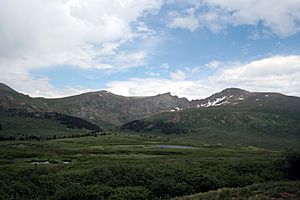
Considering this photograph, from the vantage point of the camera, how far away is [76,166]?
2672 inches

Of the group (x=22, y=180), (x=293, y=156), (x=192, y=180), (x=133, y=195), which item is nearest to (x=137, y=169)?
(x=192, y=180)

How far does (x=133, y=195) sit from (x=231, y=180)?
22845 mm

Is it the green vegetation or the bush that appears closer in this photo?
the green vegetation

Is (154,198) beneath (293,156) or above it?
beneath

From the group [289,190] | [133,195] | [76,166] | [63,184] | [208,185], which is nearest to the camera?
[289,190]

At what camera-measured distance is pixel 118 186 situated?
5269cm

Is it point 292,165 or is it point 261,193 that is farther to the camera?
point 292,165

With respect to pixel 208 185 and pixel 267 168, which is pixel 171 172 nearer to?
pixel 208 185

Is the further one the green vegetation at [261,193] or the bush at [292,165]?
the bush at [292,165]

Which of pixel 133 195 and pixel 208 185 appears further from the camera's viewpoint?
pixel 208 185

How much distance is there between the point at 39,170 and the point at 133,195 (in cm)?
1995

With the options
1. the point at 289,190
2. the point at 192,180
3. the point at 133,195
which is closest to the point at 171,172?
the point at 192,180

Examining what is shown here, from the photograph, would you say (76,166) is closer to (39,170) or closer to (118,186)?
(39,170)

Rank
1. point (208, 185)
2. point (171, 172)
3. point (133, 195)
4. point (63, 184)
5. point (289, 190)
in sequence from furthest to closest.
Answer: point (171, 172), point (208, 185), point (63, 184), point (133, 195), point (289, 190)
